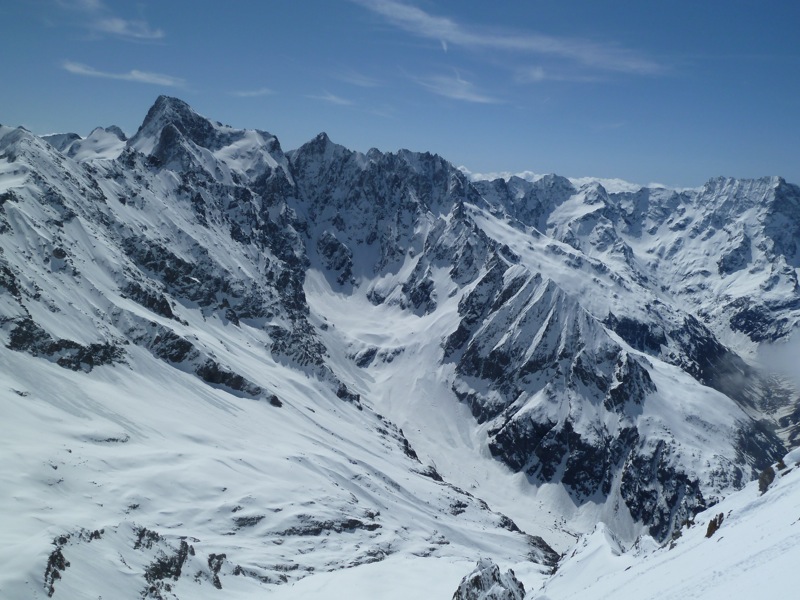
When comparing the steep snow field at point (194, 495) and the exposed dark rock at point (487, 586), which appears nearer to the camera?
the exposed dark rock at point (487, 586)

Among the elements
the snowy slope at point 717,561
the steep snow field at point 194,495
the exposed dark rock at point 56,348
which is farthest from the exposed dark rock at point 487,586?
the exposed dark rock at point 56,348

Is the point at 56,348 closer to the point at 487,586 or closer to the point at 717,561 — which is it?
the point at 487,586

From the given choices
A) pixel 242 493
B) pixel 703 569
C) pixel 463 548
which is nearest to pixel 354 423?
pixel 463 548

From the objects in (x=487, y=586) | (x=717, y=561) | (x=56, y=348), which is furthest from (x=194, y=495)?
(x=717, y=561)

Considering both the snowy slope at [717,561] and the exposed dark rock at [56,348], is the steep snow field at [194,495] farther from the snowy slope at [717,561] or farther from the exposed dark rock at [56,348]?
the snowy slope at [717,561]

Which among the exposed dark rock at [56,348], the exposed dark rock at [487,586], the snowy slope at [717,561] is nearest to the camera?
the snowy slope at [717,561]

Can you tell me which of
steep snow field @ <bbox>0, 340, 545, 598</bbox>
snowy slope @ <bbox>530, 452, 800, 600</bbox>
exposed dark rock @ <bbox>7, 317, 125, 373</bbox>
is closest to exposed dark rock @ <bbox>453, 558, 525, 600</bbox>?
snowy slope @ <bbox>530, 452, 800, 600</bbox>

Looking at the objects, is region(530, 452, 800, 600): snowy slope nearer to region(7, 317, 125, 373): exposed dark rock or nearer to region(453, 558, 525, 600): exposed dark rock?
region(453, 558, 525, 600): exposed dark rock

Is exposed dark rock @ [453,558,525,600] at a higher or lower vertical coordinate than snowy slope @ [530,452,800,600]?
lower

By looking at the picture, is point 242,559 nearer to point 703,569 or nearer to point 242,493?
point 242,493

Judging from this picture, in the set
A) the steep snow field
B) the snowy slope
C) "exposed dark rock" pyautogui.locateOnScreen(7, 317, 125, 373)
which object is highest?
"exposed dark rock" pyautogui.locateOnScreen(7, 317, 125, 373)

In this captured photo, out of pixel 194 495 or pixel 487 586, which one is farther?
pixel 194 495
